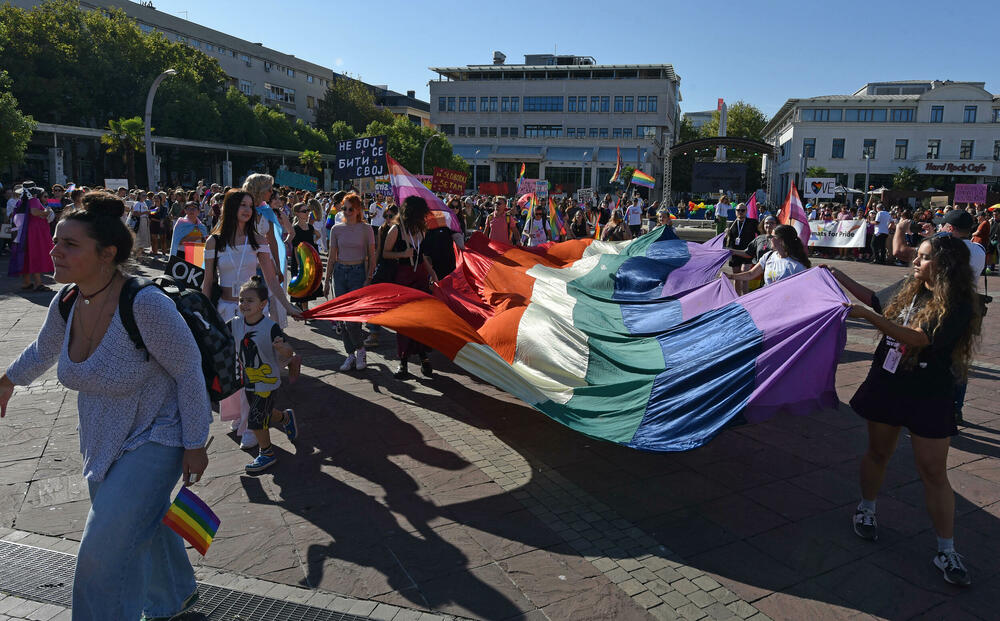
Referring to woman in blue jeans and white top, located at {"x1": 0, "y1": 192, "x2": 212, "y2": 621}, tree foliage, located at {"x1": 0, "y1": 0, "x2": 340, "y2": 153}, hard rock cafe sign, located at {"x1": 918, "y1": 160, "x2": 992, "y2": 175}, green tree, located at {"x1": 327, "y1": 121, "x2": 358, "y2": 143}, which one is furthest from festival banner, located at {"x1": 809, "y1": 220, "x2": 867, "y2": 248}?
green tree, located at {"x1": 327, "y1": 121, "x2": 358, "y2": 143}

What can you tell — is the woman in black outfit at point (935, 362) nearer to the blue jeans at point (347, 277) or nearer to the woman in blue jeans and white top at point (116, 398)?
the woman in blue jeans and white top at point (116, 398)

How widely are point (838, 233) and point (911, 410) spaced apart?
2258 centimetres

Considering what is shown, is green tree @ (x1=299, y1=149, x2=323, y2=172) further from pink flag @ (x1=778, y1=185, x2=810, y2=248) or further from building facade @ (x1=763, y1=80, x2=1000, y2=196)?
pink flag @ (x1=778, y1=185, x2=810, y2=248)

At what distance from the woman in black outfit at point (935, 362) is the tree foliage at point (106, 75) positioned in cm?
4684

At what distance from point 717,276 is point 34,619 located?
7.25m

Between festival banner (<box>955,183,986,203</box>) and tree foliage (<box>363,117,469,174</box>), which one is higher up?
tree foliage (<box>363,117,469,174</box>)

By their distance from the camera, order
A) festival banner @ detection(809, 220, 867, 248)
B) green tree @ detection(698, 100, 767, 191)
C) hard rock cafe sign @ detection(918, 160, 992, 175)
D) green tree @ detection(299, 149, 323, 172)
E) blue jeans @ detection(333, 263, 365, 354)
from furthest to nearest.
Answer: green tree @ detection(698, 100, 767, 191) < hard rock cafe sign @ detection(918, 160, 992, 175) < green tree @ detection(299, 149, 323, 172) < festival banner @ detection(809, 220, 867, 248) < blue jeans @ detection(333, 263, 365, 354)

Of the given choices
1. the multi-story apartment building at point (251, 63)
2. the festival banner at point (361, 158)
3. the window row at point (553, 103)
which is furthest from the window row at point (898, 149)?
the festival banner at point (361, 158)

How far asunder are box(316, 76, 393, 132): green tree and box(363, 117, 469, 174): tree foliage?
15219 mm

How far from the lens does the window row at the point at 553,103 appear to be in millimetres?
78000

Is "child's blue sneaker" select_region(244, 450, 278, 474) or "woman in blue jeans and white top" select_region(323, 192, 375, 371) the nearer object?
"child's blue sneaker" select_region(244, 450, 278, 474)

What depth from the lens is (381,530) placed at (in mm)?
4055

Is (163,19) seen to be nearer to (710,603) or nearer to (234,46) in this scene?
(234,46)

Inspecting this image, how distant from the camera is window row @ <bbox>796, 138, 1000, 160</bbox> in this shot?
64.6m
